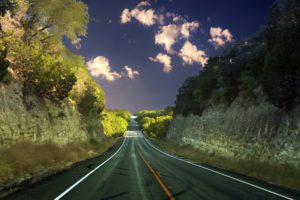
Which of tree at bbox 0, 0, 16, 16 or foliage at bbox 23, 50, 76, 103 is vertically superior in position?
tree at bbox 0, 0, 16, 16

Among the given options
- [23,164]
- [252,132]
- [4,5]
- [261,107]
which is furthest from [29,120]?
[261,107]

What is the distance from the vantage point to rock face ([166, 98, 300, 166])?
72.4 feet

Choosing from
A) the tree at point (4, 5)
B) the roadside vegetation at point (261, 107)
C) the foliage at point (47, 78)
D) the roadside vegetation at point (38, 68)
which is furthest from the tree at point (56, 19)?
the roadside vegetation at point (261, 107)

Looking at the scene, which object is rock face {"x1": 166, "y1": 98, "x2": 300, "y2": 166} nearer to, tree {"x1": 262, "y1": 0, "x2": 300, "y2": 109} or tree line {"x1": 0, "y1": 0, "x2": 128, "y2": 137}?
tree {"x1": 262, "y1": 0, "x2": 300, "y2": 109}

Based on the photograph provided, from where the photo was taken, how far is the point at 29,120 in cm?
2553

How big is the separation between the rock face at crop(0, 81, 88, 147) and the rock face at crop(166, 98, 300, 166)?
52.9 ft

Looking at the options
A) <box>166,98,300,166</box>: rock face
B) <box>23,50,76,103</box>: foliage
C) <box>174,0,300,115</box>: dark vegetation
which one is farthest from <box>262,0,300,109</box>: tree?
<box>23,50,76,103</box>: foliage

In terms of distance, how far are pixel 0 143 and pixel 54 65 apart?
1077 cm

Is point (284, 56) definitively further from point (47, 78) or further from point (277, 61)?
point (47, 78)

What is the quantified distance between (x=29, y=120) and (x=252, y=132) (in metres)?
17.3

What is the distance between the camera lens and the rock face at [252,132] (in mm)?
22078

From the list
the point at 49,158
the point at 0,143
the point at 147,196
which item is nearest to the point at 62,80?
the point at 49,158

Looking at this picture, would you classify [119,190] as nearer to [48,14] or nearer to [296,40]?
[296,40]

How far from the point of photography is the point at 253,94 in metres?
31.6
